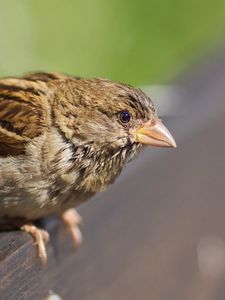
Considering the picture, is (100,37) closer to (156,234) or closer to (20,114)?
(156,234)

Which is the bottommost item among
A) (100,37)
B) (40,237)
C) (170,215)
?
(100,37)

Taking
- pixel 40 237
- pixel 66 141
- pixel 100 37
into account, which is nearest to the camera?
pixel 40 237

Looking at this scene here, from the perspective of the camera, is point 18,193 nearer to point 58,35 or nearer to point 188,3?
point 58,35

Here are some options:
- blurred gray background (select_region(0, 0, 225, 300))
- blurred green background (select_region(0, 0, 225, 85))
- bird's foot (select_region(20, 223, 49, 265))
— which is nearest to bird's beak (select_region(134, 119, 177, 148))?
blurred gray background (select_region(0, 0, 225, 300))

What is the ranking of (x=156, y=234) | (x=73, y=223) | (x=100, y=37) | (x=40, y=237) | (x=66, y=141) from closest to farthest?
(x=40, y=237), (x=66, y=141), (x=73, y=223), (x=156, y=234), (x=100, y=37)

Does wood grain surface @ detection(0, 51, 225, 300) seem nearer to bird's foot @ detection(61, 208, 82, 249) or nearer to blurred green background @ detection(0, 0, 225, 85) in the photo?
bird's foot @ detection(61, 208, 82, 249)

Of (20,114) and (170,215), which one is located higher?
(20,114)

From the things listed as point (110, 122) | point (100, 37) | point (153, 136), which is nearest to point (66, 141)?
point (110, 122)
